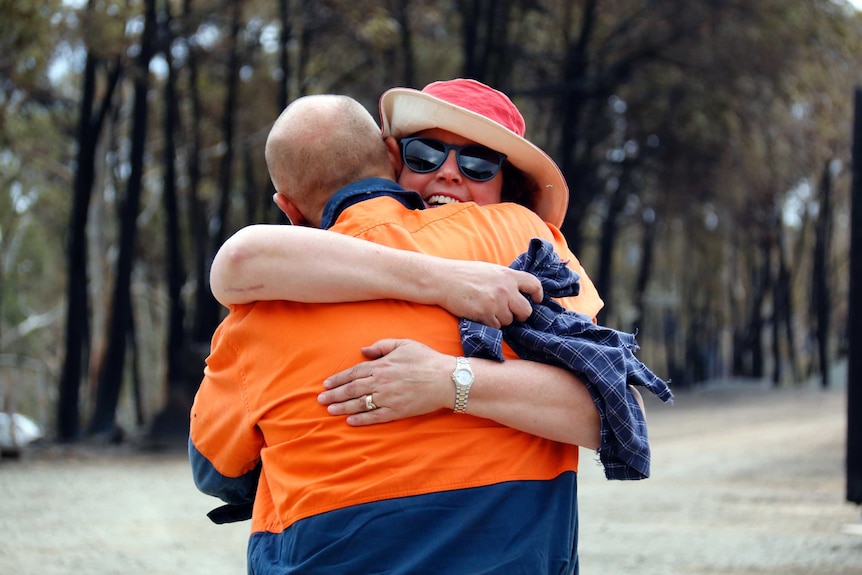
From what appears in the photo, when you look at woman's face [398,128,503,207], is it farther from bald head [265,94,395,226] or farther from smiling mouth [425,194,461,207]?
bald head [265,94,395,226]

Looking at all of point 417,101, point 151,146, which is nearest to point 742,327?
point 151,146

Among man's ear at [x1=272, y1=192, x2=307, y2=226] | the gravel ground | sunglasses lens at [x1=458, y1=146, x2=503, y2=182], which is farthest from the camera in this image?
the gravel ground

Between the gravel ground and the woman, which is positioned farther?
the gravel ground

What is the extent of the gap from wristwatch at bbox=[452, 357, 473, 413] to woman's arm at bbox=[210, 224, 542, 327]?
0.11 meters

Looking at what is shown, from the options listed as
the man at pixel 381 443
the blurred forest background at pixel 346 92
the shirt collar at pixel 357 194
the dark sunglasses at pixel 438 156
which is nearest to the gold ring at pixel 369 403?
the man at pixel 381 443

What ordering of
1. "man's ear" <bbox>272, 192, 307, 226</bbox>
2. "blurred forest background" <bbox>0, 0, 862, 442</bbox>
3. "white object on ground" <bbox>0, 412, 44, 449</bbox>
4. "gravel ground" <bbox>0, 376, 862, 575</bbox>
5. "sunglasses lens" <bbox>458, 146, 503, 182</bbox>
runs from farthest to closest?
"blurred forest background" <bbox>0, 0, 862, 442</bbox>
"white object on ground" <bbox>0, 412, 44, 449</bbox>
"gravel ground" <bbox>0, 376, 862, 575</bbox>
"sunglasses lens" <bbox>458, 146, 503, 182</bbox>
"man's ear" <bbox>272, 192, 307, 226</bbox>

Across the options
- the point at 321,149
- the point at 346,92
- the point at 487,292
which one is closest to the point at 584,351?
the point at 487,292

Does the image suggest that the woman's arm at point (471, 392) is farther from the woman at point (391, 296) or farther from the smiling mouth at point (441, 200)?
the smiling mouth at point (441, 200)

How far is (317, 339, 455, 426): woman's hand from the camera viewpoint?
2.01 m

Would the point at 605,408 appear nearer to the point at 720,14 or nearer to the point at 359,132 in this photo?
the point at 359,132

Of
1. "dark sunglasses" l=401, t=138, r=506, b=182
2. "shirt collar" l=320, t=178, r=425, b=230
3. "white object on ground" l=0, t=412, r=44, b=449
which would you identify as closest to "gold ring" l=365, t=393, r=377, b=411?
"shirt collar" l=320, t=178, r=425, b=230

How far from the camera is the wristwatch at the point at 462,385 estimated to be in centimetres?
204

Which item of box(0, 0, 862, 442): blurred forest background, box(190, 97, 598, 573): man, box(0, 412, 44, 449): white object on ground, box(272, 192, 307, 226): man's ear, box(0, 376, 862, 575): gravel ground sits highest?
box(0, 0, 862, 442): blurred forest background

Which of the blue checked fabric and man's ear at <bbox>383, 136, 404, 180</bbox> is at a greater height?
man's ear at <bbox>383, 136, 404, 180</bbox>
